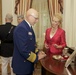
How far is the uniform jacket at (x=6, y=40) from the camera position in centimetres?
361

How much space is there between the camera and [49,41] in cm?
324

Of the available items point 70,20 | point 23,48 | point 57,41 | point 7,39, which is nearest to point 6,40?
point 7,39

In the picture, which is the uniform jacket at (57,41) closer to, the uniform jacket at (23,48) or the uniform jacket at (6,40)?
the uniform jacket at (23,48)

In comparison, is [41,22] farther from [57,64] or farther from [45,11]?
[57,64]

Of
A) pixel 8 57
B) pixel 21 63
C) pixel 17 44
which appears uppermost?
pixel 17 44

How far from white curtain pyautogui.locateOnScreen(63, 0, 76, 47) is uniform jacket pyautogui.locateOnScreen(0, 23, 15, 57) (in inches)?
78.4

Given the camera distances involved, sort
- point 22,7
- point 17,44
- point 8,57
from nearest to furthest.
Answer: point 17,44 → point 8,57 → point 22,7

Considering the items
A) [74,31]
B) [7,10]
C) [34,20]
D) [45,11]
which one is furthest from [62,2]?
[34,20]

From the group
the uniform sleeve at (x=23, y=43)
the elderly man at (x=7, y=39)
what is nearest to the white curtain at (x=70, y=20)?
the elderly man at (x=7, y=39)

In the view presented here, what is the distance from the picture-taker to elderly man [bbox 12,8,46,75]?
2295mm

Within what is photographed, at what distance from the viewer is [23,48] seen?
2.29m

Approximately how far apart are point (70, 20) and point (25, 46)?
10.3ft

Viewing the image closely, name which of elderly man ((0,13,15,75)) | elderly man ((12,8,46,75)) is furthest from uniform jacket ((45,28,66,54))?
elderly man ((0,13,15,75))

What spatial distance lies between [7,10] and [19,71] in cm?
293
